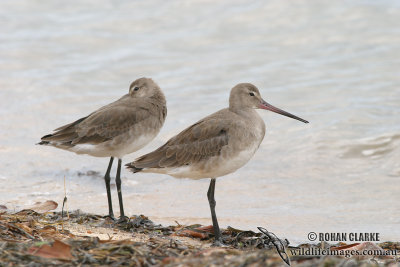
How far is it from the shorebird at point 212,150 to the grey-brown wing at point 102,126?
2.23ft

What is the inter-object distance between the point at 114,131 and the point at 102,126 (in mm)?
175

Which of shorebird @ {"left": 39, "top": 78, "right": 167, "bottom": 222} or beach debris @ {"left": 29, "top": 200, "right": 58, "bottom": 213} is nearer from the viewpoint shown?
beach debris @ {"left": 29, "top": 200, "right": 58, "bottom": 213}

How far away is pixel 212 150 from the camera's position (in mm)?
6578

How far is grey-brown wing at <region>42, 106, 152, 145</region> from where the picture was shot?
7.42 meters

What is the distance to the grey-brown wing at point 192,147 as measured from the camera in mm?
6609

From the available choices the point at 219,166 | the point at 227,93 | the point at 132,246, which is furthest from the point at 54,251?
the point at 227,93

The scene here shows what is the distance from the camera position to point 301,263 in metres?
4.65

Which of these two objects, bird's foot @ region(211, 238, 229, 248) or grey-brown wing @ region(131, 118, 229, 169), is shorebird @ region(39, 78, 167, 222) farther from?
bird's foot @ region(211, 238, 229, 248)

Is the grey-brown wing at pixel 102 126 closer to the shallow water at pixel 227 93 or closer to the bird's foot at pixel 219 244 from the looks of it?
the shallow water at pixel 227 93

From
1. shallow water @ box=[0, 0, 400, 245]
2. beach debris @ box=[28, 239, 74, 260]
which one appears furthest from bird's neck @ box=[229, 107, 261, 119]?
beach debris @ box=[28, 239, 74, 260]

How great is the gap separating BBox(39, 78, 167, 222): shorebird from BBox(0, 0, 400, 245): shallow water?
35.0 inches

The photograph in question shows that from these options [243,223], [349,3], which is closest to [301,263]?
[243,223]

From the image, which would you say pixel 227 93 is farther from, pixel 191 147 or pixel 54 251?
pixel 54 251

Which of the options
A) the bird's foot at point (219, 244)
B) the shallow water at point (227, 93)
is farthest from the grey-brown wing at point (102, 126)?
the bird's foot at point (219, 244)
